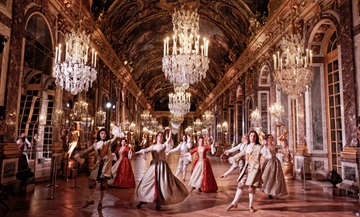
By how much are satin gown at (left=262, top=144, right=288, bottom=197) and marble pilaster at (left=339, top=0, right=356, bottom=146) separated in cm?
196

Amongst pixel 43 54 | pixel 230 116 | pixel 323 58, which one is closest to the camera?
pixel 43 54

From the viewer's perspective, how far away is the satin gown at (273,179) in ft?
20.9

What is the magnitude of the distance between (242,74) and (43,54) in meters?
12.3

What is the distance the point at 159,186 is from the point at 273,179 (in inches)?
117

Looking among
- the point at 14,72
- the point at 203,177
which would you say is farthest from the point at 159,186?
the point at 14,72

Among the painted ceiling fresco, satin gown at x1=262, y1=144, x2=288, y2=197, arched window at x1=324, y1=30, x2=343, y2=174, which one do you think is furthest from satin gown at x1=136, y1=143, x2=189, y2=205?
the painted ceiling fresco

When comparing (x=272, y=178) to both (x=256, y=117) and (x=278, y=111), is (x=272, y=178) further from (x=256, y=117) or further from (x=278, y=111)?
(x=256, y=117)

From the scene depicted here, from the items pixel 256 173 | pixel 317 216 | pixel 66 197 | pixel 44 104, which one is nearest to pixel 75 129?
pixel 44 104

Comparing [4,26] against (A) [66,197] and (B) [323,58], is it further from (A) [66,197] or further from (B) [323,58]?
(B) [323,58]

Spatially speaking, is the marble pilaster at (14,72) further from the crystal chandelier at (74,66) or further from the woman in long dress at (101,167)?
the woman in long dress at (101,167)

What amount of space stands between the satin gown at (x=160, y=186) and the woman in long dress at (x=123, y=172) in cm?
239

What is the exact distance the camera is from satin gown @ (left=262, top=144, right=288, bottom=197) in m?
6.36

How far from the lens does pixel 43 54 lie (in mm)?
8555

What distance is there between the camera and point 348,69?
6926mm
